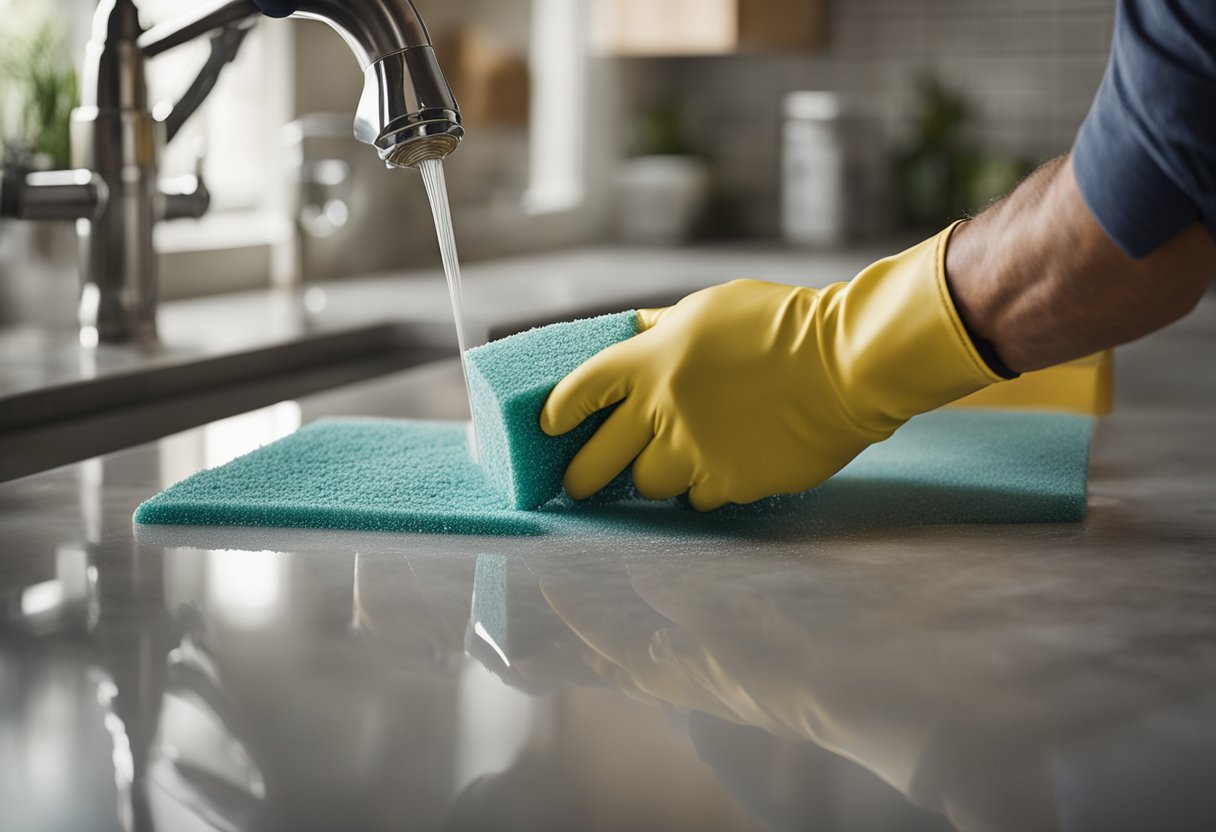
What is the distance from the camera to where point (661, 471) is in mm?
890

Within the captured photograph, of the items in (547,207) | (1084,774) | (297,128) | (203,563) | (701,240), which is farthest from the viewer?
(701,240)

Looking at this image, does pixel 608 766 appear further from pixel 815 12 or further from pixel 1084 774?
pixel 815 12

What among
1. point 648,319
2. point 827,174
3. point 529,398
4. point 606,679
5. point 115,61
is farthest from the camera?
point 827,174

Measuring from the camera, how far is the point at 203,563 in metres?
0.77

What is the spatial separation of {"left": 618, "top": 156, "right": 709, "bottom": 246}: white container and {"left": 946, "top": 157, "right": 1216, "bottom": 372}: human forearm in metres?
2.21

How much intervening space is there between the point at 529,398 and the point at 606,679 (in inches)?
11.3

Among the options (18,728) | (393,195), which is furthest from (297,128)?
(18,728)

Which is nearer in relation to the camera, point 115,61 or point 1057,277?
point 1057,277

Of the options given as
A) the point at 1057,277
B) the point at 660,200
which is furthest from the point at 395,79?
the point at 660,200

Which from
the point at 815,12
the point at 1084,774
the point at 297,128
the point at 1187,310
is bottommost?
the point at 1084,774

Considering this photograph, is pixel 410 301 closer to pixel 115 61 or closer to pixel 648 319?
pixel 115 61

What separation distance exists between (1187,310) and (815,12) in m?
2.46

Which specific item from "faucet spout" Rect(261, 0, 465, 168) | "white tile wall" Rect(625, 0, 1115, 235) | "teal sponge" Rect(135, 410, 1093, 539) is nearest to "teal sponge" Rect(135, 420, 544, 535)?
"teal sponge" Rect(135, 410, 1093, 539)

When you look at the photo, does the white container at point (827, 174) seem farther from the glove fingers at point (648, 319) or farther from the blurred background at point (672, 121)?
the glove fingers at point (648, 319)
